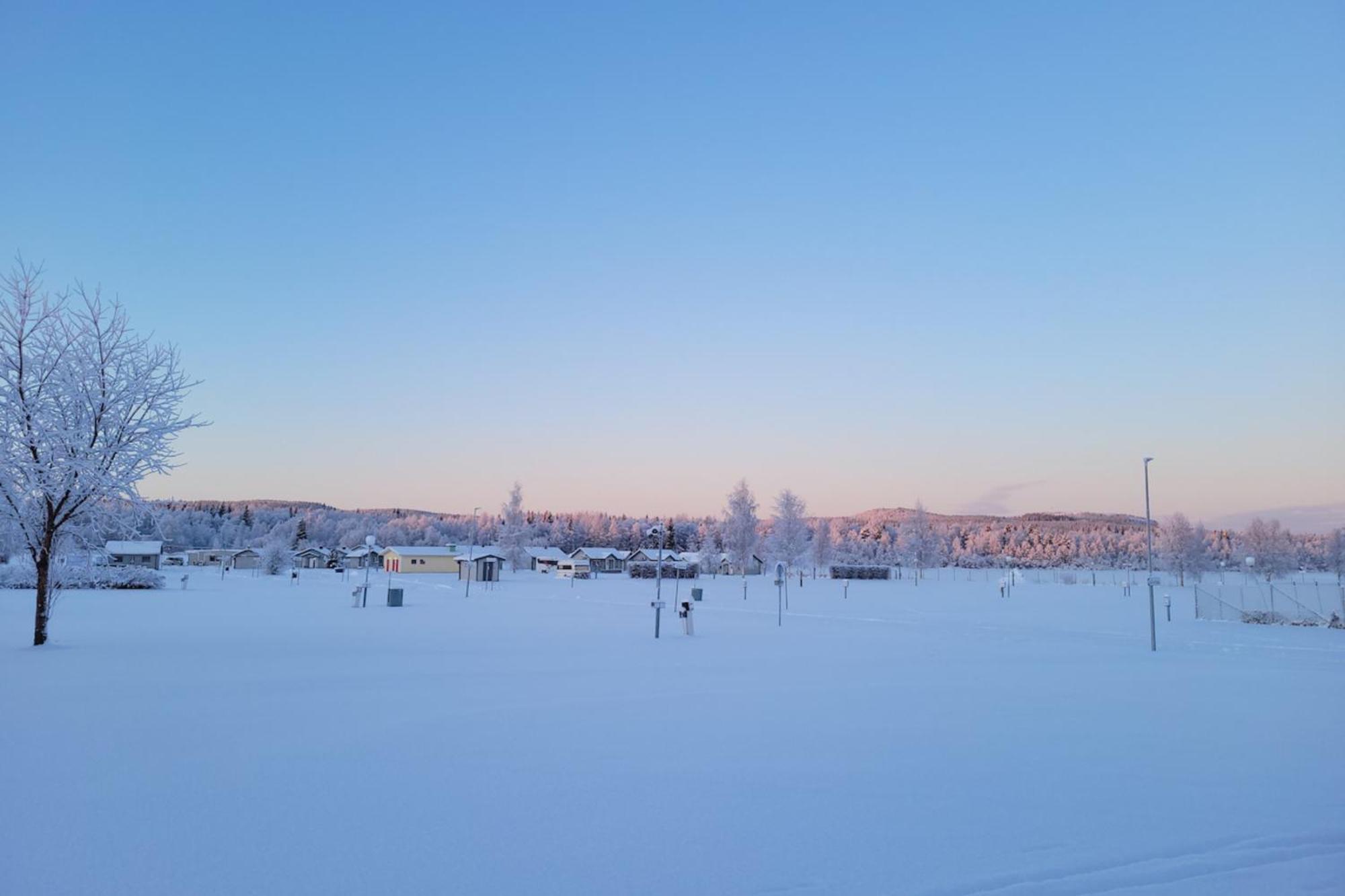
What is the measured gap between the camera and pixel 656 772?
27.2 ft

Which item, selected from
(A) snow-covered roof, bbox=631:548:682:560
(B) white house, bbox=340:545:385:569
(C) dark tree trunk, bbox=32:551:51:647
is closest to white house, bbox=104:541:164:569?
(B) white house, bbox=340:545:385:569

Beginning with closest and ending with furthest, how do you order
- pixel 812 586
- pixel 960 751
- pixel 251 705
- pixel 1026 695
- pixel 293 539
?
pixel 960 751
pixel 251 705
pixel 1026 695
pixel 812 586
pixel 293 539

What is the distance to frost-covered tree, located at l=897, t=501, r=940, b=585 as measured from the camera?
100 m

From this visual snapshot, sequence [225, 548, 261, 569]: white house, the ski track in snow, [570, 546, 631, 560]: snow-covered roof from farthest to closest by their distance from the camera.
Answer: [225, 548, 261, 569]: white house → [570, 546, 631, 560]: snow-covered roof → the ski track in snow

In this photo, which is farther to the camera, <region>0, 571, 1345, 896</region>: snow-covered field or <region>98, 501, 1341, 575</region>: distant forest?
<region>98, 501, 1341, 575</region>: distant forest

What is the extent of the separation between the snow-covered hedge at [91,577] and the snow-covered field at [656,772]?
32.5 m

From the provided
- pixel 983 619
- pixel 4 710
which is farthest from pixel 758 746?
pixel 983 619

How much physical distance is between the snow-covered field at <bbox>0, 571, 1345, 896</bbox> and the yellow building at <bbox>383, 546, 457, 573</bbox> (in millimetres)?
76382

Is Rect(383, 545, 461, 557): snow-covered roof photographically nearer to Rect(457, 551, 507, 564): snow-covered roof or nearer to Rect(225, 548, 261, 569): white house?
Rect(457, 551, 507, 564): snow-covered roof

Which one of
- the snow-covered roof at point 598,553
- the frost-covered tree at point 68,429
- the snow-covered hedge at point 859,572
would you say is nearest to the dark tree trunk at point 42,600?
the frost-covered tree at point 68,429

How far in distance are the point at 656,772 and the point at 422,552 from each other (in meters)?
91.1

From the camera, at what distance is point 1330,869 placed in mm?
5984

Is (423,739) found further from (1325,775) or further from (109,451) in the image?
(109,451)

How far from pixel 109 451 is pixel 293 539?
143741 mm
